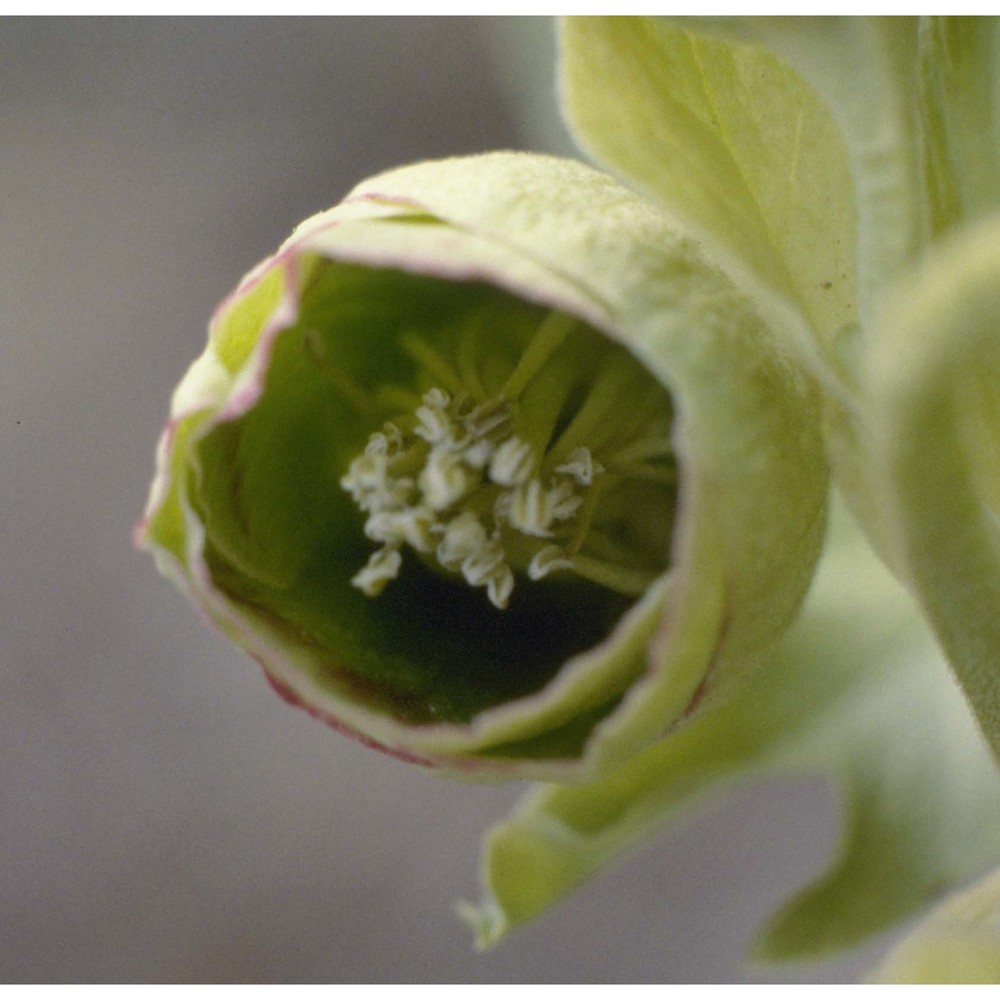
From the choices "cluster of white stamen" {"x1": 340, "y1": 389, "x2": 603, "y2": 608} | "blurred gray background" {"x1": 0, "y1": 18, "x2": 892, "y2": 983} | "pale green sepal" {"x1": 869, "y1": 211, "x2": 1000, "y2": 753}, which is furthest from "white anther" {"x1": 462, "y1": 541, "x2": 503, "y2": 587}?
"blurred gray background" {"x1": 0, "y1": 18, "x2": 892, "y2": 983}

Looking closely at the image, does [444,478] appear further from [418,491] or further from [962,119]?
[962,119]

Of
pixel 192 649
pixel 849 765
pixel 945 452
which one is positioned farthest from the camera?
pixel 192 649

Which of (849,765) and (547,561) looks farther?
(849,765)

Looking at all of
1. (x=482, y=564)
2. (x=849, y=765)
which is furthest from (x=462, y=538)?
(x=849, y=765)

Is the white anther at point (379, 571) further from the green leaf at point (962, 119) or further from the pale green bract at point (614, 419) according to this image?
the green leaf at point (962, 119)

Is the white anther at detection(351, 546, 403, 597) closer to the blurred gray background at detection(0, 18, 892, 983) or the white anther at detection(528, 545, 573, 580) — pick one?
the white anther at detection(528, 545, 573, 580)

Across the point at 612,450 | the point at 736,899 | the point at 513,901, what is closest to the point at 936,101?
the point at 612,450

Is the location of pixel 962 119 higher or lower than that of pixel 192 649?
higher
